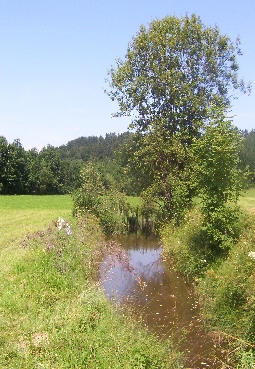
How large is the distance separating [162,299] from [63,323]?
210 inches

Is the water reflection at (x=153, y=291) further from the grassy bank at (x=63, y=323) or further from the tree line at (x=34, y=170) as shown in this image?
the tree line at (x=34, y=170)

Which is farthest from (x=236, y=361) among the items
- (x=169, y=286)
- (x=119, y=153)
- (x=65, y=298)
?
(x=119, y=153)

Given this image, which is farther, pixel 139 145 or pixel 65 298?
pixel 139 145

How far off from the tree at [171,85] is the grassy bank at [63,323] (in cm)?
1162

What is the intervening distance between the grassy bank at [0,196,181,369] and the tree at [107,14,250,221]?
38.1ft

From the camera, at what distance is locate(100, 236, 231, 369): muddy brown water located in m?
8.85

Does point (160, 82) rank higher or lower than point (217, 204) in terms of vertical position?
higher

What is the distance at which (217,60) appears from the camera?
926 inches

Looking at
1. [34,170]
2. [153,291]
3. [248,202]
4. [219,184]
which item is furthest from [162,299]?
[34,170]

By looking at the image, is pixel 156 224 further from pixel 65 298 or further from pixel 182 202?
pixel 65 298

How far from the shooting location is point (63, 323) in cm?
789

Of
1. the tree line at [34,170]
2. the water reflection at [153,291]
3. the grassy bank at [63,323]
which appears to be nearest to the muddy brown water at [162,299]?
the water reflection at [153,291]

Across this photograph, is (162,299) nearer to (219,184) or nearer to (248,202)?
(219,184)

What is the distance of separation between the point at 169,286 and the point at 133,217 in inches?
470
